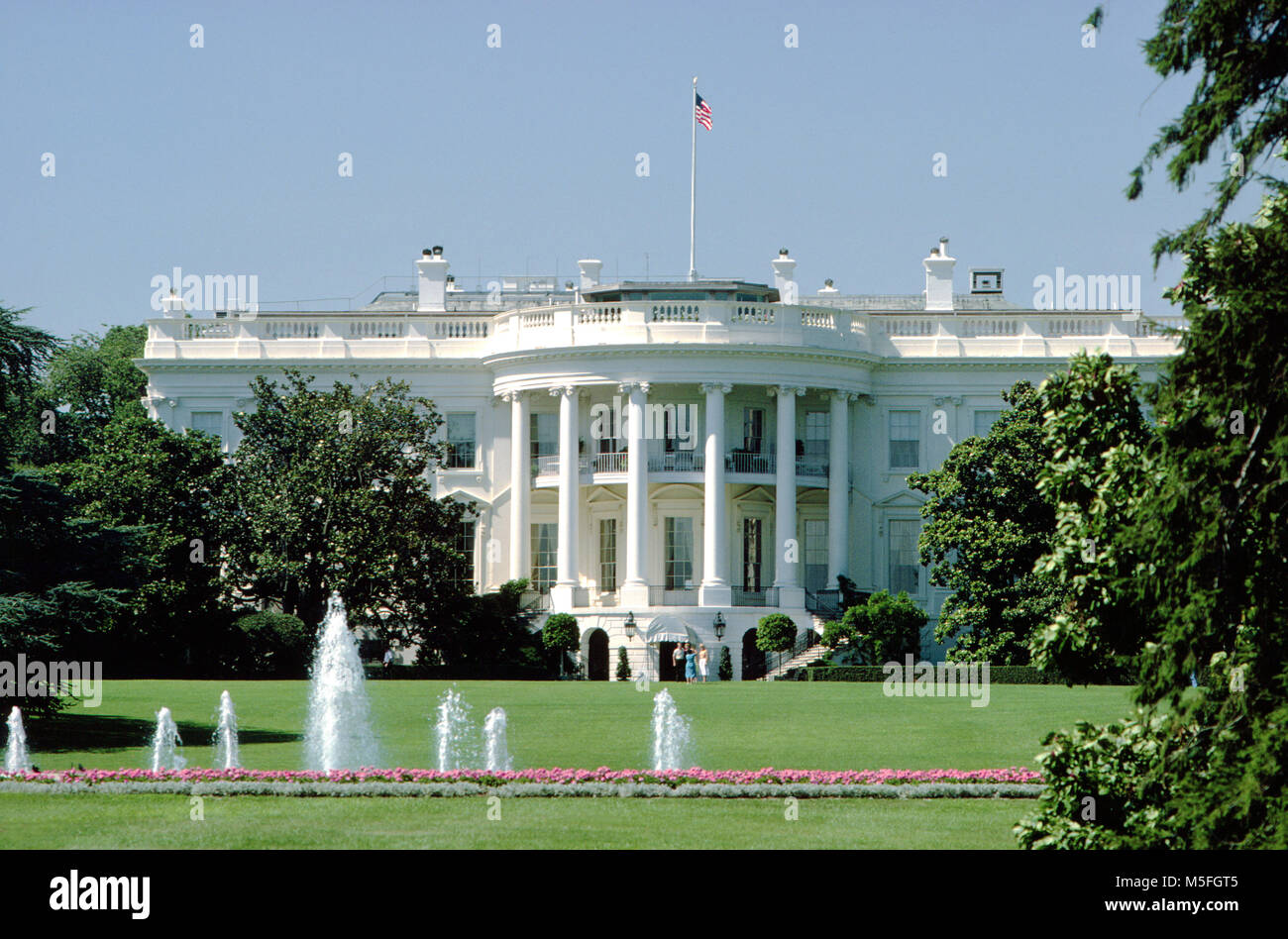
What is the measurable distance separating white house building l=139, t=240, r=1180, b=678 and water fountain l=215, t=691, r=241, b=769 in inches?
1084

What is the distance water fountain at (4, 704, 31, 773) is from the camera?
78.6ft

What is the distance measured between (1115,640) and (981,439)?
35.5 metres

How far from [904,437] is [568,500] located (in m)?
11.8

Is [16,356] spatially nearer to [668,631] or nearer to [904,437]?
[668,631]

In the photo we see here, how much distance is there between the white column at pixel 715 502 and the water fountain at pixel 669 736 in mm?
22426

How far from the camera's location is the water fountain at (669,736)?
26.4 m

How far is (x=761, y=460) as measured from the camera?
58.8 meters

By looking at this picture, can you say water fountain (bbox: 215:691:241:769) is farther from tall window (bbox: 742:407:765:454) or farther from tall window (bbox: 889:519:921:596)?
tall window (bbox: 889:519:921:596)

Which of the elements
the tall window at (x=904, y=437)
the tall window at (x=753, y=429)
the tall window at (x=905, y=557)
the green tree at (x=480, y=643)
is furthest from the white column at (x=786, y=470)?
the green tree at (x=480, y=643)

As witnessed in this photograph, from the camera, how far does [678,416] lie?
58.0 metres

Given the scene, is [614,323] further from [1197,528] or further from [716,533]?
[1197,528]

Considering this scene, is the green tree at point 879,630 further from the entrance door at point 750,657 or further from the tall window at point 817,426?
the tall window at point 817,426

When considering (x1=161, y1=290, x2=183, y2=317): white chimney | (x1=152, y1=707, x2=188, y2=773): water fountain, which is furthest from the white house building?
(x1=152, y1=707, x2=188, y2=773): water fountain

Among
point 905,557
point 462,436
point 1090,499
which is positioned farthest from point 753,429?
point 1090,499
